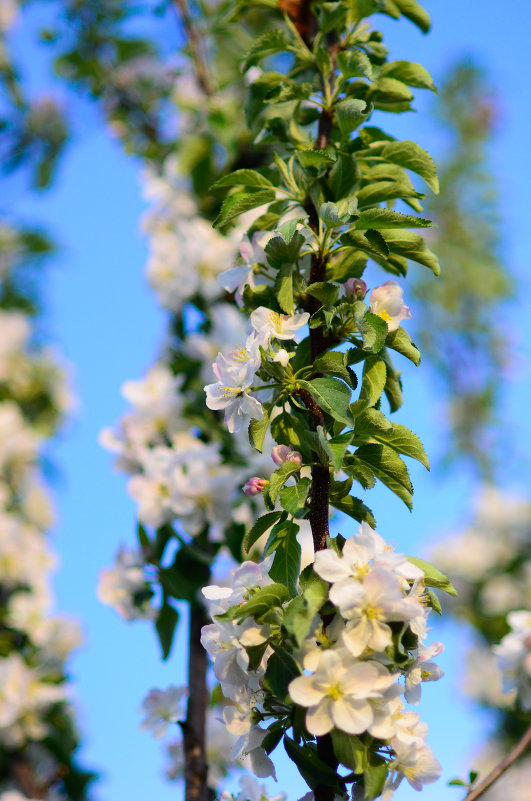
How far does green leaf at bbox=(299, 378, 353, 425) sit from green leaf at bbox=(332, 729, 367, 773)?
306mm

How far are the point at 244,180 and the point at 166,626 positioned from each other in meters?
0.93

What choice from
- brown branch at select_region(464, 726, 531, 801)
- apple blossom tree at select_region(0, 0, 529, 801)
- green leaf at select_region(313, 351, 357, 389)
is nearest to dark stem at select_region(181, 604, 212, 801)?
apple blossom tree at select_region(0, 0, 529, 801)

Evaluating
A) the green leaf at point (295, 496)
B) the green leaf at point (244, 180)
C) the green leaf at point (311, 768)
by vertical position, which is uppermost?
the green leaf at point (244, 180)

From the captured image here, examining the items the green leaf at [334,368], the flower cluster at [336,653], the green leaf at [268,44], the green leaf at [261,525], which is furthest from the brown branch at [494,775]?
the green leaf at [268,44]

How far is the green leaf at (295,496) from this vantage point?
2.58ft

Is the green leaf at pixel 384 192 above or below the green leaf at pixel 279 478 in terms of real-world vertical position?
above

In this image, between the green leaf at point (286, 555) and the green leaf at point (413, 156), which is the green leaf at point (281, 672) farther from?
the green leaf at point (413, 156)

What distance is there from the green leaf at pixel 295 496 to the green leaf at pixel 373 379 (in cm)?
12

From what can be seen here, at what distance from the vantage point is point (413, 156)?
1.01 metres

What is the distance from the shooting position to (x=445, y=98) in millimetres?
7914

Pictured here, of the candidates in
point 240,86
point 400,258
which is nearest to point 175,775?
point 400,258

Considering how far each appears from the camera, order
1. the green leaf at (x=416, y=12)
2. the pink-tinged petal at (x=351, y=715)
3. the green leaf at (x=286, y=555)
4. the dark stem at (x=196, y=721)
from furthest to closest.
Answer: the dark stem at (x=196, y=721), the green leaf at (x=416, y=12), the green leaf at (x=286, y=555), the pink-tinged petal at (x=351, y=715)

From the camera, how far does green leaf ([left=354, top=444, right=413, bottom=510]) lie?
0.84m

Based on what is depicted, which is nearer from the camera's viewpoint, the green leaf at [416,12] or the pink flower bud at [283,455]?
the pink flower bud at [283,455]
